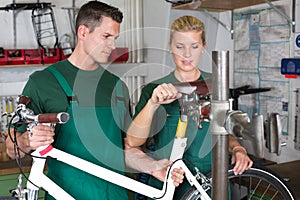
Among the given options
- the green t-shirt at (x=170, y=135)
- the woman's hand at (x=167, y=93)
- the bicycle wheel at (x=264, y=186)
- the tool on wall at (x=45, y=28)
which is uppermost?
the tool on wall at (x=45, y=28)

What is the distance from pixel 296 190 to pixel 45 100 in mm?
979

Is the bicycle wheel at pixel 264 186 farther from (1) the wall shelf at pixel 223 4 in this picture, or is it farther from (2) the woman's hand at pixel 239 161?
(1) the wall shelf at pixel 223 4

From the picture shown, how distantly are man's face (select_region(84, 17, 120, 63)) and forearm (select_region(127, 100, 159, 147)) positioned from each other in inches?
10.6

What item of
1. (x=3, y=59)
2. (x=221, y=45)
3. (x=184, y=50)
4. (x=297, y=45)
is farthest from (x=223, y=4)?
(x=3, y=59)

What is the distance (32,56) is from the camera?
261 centimetres

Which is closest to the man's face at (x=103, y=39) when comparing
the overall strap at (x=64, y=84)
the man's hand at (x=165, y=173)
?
the overall strap at (x=64, y=84)

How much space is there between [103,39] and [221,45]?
1271mm

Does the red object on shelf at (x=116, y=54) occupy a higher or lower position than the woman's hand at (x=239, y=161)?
higher

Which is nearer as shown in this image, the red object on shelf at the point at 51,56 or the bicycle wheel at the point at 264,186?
the bicycle wheel at the point at 264,186

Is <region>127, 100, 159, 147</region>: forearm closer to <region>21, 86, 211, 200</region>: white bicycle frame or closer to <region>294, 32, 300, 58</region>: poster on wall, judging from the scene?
<region>21, 86, 211, 200</region>: white bicycle frame

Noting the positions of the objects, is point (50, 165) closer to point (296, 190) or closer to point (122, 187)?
point (122, 187)

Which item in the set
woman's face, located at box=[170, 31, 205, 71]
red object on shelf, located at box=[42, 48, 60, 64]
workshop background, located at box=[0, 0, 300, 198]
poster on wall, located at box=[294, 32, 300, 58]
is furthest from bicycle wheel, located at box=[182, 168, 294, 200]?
red object on shelf, located at box=[42, 48, 60, 64]

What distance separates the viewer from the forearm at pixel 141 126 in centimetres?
97

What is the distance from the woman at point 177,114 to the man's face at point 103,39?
172 millimetres
